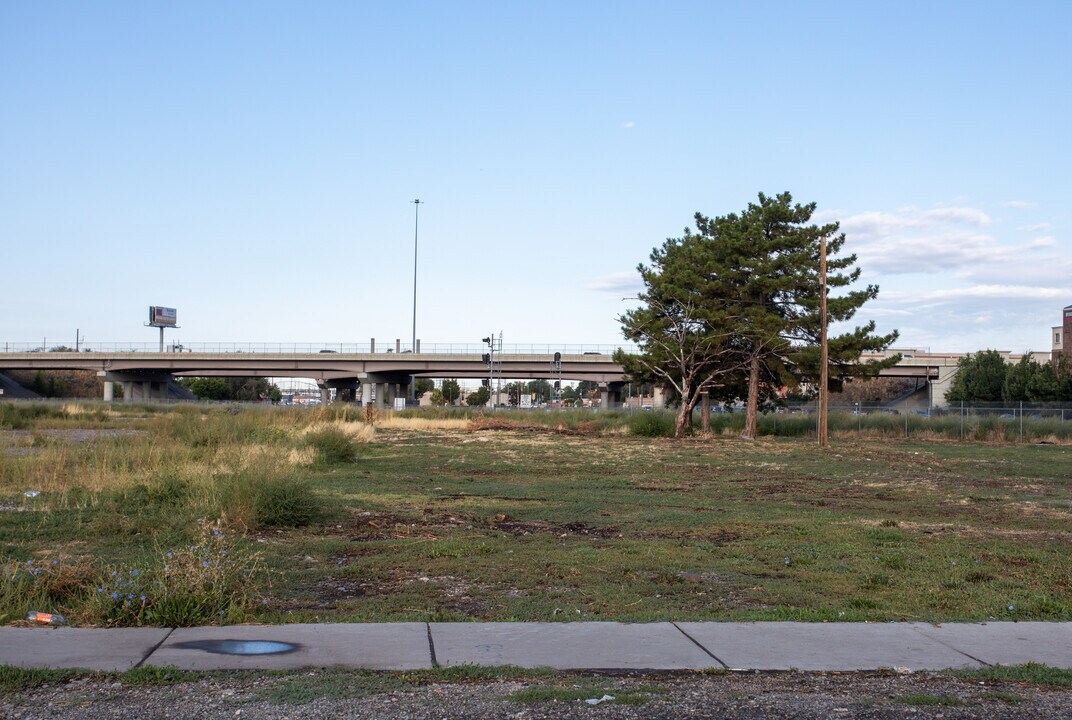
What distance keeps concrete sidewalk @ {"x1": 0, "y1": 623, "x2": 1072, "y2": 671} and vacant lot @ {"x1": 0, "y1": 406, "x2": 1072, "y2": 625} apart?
0.44m

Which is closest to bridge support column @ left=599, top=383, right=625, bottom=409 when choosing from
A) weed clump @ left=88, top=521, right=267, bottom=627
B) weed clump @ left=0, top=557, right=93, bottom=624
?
weed clump @ left=0, top=557, right=93, bottom=624

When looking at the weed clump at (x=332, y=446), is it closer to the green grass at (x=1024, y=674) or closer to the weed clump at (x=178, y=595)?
the weed clump at (x=178, y=595)

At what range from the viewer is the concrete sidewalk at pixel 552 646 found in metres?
6.95

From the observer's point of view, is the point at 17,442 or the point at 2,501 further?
the point at 17,442

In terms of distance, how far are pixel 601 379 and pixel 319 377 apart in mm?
30587

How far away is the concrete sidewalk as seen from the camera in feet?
22.8

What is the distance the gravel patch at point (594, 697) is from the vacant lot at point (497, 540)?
1882mm

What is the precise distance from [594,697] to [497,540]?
22.7ft

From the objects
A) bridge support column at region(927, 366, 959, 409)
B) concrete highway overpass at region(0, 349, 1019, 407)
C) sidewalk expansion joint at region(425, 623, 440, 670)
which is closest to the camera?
sidewalk expansion joint at region(425, 623, 440, 670)

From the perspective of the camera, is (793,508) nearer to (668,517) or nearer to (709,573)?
(668,517)

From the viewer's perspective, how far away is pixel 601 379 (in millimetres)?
96188

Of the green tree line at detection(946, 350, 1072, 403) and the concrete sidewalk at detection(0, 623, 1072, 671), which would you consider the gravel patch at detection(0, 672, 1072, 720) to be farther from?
the green tree line at detection(946, 350, 1072, 403)

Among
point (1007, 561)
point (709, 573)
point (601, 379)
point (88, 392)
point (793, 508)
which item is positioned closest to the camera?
point (709, 573)

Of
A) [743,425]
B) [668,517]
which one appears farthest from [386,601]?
[743,425]
